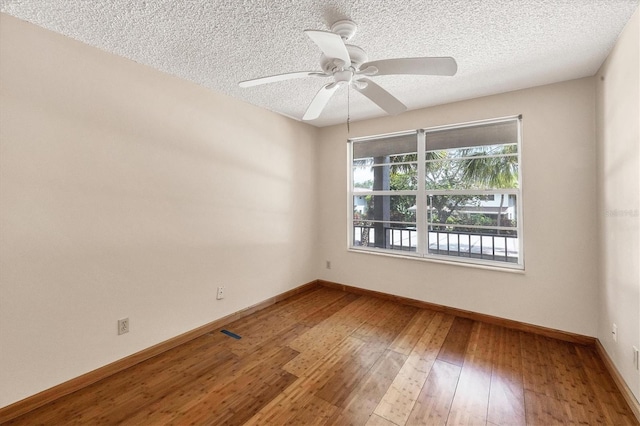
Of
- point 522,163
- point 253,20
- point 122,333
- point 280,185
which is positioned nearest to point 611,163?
point 522,163

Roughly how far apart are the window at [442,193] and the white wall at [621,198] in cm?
67

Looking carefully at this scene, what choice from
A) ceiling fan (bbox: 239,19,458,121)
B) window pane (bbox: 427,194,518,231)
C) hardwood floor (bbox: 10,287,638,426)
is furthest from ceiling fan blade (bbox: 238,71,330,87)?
window pane (bbox: 427,194,518,231)

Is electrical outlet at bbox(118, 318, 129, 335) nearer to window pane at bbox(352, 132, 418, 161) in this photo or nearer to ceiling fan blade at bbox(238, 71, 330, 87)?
ceiling fan blade at bbox(238, 71, 330, 87)

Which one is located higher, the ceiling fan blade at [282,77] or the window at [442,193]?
the ceiling fan blade at [282,77]

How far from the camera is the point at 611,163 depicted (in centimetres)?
212

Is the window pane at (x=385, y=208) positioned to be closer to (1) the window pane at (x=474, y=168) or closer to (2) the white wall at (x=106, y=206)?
(1) the window pane at (x=474, y=168)

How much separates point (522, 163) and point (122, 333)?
3.98 meters

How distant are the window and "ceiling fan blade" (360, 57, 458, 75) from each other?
1893 millimetres

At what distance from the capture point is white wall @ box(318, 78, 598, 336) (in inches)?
99.0

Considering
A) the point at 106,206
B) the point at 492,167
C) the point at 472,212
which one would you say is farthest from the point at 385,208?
the point at 106,206

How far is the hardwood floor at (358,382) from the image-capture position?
1.70 metres

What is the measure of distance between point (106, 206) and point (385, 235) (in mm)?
3130

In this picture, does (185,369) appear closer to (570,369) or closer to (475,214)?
(570,369)

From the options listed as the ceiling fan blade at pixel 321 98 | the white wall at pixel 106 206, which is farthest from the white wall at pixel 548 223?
the white wall at pixel 106 206
